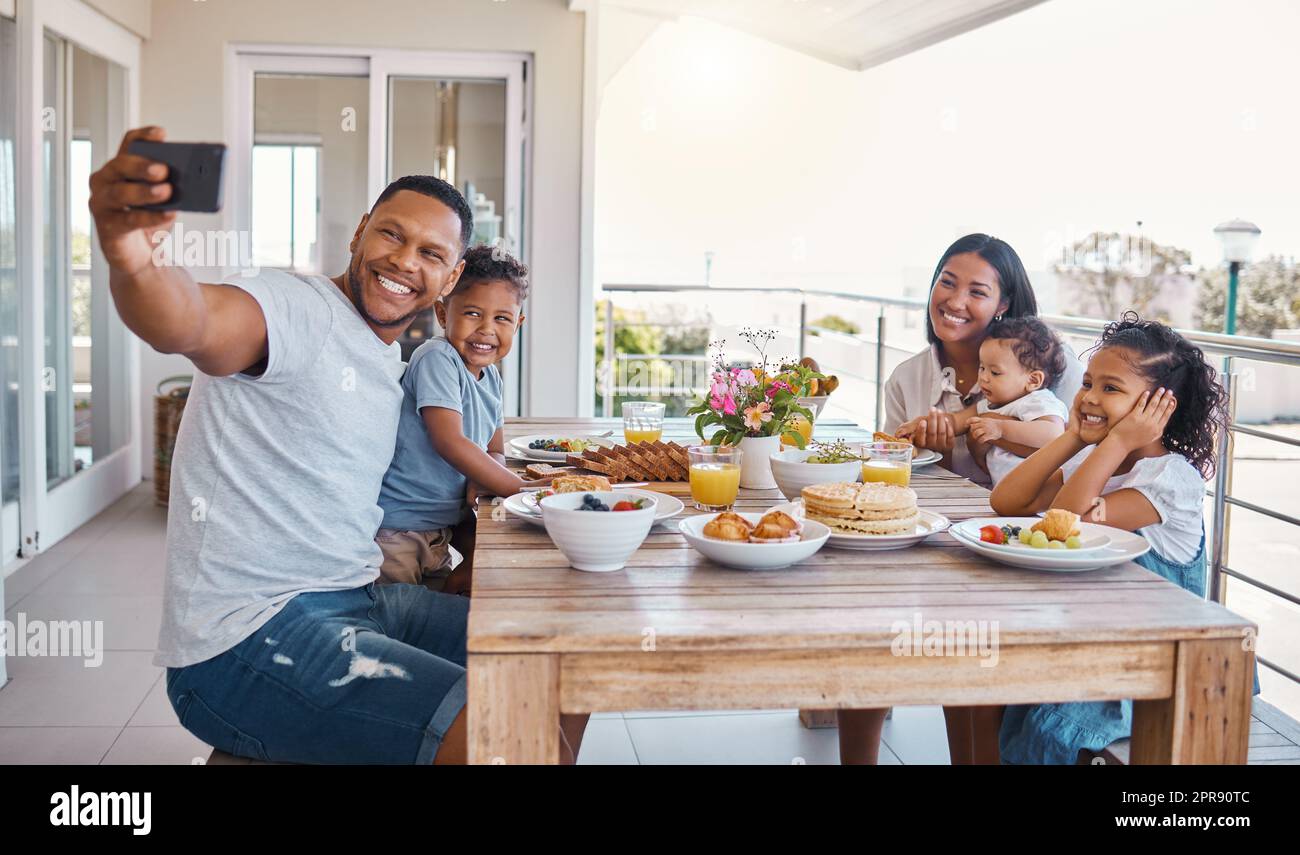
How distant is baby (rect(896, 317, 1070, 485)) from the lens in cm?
238

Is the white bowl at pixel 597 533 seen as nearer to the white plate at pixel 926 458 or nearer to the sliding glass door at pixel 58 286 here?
the white plate at pixel 926 458

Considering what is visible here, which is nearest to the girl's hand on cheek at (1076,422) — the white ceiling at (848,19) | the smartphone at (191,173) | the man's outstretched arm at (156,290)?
the man's outstretched arm at (156,290)

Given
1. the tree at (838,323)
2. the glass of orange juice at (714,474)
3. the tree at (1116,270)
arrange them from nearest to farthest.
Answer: the glass of orange juice at (714,474)
the tree at (838,323)
the tree at (1116,270)

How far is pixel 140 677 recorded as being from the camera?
3051 millimetres

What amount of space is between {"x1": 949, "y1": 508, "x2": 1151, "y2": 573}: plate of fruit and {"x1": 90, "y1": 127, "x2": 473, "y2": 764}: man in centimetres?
74

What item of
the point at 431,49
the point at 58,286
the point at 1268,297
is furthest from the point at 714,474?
the point at 1268,297

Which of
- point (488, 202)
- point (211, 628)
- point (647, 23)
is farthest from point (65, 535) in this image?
point (647, 23)

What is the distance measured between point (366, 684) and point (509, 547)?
0.88ft

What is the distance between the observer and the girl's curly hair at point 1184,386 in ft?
6.52

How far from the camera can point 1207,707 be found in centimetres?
135

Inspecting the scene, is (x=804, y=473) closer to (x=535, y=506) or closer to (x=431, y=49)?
(x=535, y=506)

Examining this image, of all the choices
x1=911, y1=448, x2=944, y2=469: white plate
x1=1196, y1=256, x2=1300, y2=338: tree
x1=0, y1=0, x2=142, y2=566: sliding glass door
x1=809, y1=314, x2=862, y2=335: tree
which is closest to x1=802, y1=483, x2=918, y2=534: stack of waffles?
x1=911, y1=448, x2=944, y2=469: white plate

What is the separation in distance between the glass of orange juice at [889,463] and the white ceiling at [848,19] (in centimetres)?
330
